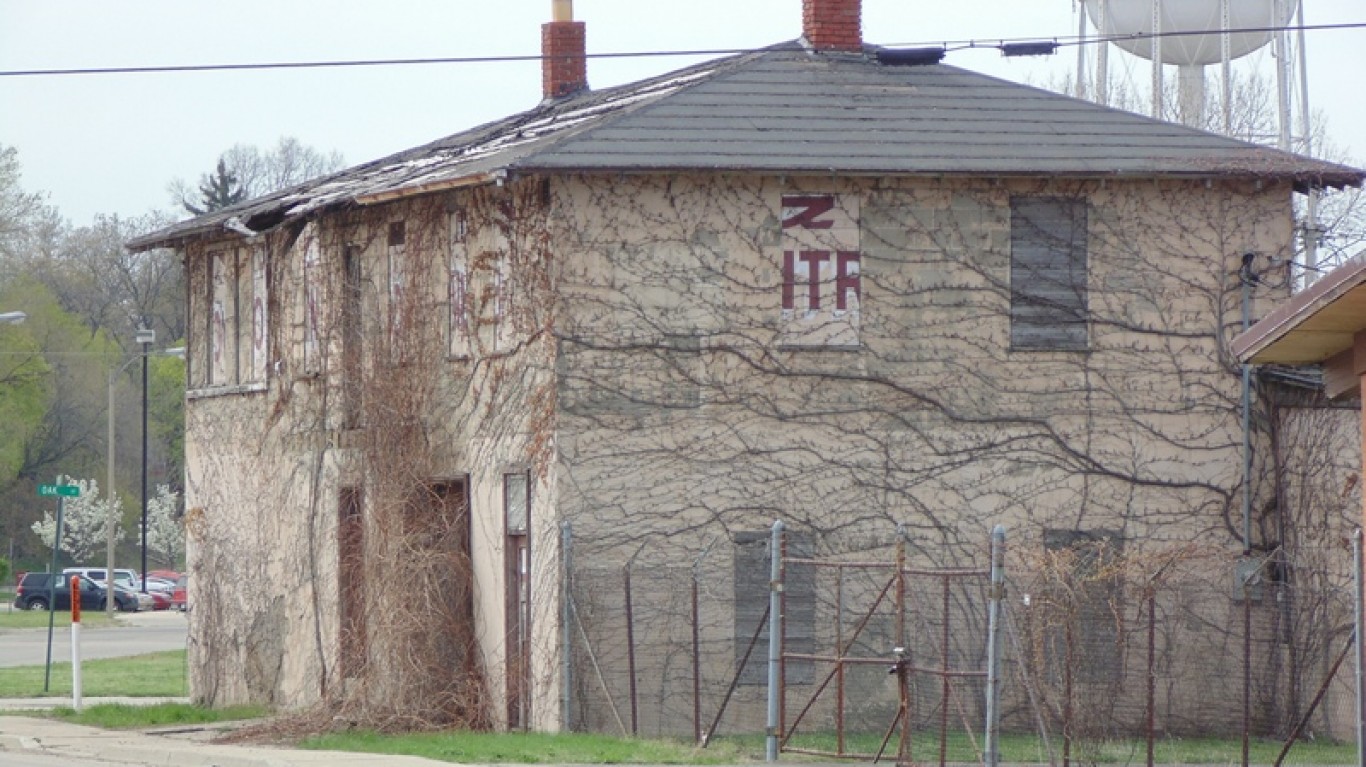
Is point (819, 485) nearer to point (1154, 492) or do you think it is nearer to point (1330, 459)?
point (1154, 492)

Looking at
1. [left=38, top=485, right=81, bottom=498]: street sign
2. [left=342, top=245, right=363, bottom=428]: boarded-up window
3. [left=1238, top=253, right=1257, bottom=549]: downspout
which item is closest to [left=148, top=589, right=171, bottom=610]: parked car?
[left=38, top=485, right=81, bottom=498]: street sign

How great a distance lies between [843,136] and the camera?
75.6 ft

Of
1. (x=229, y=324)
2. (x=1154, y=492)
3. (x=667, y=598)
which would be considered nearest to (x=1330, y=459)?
(x=1154, y=492)

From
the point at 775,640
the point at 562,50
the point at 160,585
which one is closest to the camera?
the point at 775,640

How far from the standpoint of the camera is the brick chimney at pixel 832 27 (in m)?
25.8

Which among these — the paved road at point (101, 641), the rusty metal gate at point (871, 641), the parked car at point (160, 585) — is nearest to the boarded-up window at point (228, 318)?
the rusty metal gate at point (871, 641)

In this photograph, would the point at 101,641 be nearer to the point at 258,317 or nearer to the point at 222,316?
the point at 222,316

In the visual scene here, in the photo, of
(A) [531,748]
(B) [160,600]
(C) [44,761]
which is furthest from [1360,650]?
(B) [160,600]

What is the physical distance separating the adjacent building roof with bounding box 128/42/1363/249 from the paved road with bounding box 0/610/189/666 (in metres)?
18.3

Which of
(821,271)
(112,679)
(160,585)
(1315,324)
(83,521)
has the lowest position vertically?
(160,585)

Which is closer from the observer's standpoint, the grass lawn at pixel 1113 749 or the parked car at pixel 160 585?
the grass lawn at pixel 1113 749

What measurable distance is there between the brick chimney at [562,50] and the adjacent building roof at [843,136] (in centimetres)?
360

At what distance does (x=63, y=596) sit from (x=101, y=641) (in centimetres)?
1994

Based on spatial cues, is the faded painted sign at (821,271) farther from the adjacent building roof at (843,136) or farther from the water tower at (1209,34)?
the water tower at (1209,34)
